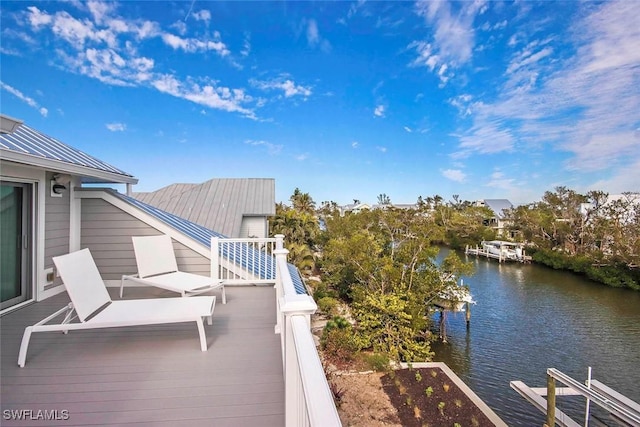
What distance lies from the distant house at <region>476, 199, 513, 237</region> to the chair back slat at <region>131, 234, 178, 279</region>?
4164 cm

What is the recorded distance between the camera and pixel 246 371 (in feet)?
8.69

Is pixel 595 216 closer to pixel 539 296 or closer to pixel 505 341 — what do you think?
pixel 539 296

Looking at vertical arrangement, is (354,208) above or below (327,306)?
above

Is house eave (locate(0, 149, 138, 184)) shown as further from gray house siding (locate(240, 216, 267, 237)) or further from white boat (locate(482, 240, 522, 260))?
white boat (locate(482, 240, 522, 260))

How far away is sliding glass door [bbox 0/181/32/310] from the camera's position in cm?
377

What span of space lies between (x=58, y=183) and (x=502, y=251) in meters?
32.9

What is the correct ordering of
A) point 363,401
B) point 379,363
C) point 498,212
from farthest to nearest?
point 498,212, point 379,363, point 363,401

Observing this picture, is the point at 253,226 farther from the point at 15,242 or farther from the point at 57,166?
the point at 57,166

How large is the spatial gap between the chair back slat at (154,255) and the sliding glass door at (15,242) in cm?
123

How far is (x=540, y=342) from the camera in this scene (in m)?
12.8

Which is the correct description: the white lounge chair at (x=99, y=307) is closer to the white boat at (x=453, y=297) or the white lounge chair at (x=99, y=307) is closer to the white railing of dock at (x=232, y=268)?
the white railing of dock at (x=232, y=268)

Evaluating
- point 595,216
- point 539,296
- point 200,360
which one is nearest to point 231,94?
point 200,360

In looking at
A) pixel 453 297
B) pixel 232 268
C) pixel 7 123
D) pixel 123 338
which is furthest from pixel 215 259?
pixel 453 297

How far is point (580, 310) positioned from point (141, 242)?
20.8m
